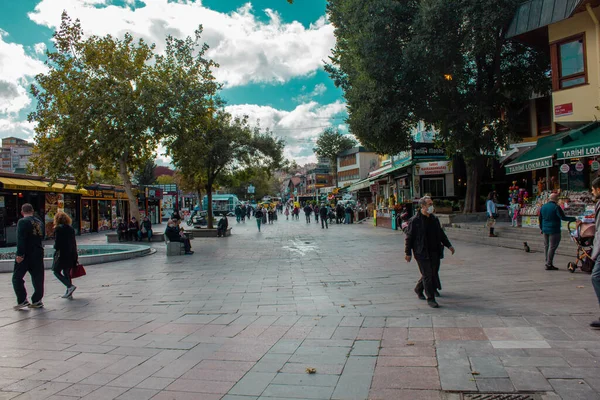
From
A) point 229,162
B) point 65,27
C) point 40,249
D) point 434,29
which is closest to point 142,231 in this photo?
point 229,162

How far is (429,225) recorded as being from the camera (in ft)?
21.1

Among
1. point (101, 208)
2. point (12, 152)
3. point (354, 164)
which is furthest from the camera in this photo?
point (12, 152)

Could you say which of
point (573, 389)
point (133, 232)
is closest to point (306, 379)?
point (573, 389)

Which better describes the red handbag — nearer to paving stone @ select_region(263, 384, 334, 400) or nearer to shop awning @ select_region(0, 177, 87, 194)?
paving stone @ select_region(263, 384, 334, 400)

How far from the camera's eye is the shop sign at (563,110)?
551 inches

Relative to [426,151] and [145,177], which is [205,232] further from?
[145,177]

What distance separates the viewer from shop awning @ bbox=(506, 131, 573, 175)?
13672 millimetres

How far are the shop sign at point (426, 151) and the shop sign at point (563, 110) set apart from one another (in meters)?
8.55

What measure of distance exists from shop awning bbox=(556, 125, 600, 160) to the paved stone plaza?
4873 millimetres

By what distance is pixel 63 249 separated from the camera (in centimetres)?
754

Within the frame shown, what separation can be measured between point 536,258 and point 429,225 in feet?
19.8

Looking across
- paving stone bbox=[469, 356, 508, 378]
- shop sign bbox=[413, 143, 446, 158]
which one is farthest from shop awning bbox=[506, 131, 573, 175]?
paving stone bbox=[469, 356, 508, 378]

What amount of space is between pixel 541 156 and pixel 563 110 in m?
1.75

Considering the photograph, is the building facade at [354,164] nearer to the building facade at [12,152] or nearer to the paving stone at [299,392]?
the paving stone at [299,392]
